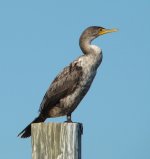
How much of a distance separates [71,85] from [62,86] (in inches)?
6.9

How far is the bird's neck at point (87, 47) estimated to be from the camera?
10.3 metres

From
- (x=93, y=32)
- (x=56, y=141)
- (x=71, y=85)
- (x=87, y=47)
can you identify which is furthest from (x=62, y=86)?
(x=56, y=141)

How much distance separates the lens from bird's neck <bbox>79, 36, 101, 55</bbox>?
406 inches

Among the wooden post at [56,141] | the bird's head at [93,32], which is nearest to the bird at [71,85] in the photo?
the bird's head at [93,32]

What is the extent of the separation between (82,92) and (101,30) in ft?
4.82

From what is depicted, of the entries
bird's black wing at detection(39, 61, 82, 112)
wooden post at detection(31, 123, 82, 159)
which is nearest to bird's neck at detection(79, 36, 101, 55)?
bird's black wing at detection(39, 61, 82, 112)

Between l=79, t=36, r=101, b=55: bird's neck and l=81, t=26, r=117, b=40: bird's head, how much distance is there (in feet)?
0.33

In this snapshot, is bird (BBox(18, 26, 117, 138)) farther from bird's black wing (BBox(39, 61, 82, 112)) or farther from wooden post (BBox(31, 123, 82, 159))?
wooden post (BBox(31, 123, 82, 159))

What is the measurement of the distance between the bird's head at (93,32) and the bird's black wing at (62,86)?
0.67m

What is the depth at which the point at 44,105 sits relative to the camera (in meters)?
10.1

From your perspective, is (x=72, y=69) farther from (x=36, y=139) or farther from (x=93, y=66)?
(x=36, y=139)

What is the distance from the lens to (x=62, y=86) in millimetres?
10352

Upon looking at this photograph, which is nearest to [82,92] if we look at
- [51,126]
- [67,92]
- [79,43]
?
[67,92]

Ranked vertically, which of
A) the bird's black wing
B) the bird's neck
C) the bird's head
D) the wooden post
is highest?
the bird's head
